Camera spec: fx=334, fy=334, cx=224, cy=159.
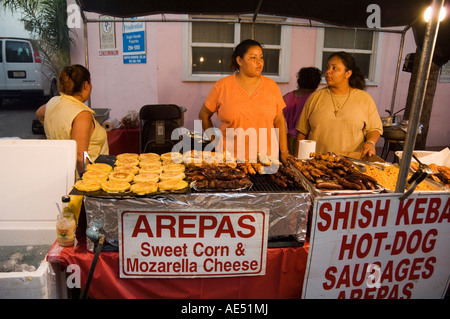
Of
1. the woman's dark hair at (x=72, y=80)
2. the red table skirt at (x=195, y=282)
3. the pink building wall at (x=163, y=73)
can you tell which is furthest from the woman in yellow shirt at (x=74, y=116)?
the pink building wall at (x=163, y=73)

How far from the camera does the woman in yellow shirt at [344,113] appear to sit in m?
3.34

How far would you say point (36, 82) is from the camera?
1359 centimetres

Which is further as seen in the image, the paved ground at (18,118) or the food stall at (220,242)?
the paved ground at (18,118)

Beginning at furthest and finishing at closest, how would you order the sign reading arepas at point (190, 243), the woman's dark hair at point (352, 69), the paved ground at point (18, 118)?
the paved ground at point (18, 118) → the woman's dark hair at point (352, 69) → the sign reading arepas at point (190, 243)

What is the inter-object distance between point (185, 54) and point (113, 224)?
236 inches

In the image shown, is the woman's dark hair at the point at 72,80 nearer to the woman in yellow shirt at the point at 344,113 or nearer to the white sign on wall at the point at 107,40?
the woman in yellow shirt at the point at 344,113

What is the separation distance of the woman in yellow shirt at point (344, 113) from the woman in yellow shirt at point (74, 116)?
7.26ft

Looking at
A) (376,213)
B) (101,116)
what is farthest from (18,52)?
(376,213)

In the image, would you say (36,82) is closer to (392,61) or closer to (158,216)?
(392,61)

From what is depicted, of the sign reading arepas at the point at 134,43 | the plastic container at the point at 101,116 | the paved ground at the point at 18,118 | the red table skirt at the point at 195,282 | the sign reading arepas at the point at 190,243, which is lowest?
the paved ground at the point at 18,118

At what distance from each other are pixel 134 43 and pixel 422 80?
22.8 ft

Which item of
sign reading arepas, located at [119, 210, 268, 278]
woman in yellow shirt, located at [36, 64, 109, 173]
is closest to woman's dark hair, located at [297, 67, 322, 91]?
woman in yellow shirt, located at [36, 64, 109, 173]

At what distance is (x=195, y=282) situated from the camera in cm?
219

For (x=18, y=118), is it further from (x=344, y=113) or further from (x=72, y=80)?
(x=344, y=113)
